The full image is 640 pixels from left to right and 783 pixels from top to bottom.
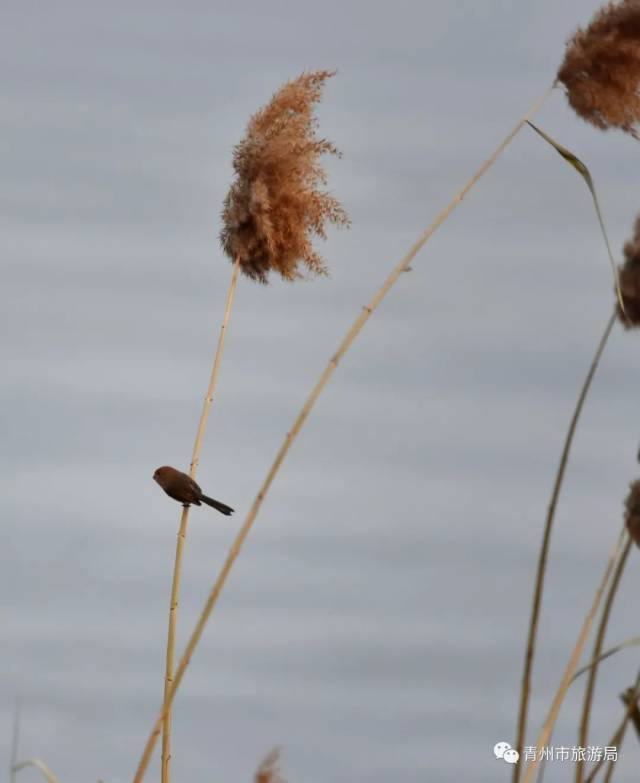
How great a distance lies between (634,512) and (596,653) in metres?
0.35

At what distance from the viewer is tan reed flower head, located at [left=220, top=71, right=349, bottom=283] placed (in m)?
3.91

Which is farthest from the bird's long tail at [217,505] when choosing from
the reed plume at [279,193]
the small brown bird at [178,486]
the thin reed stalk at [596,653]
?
the thin reed stalk at [596,653]

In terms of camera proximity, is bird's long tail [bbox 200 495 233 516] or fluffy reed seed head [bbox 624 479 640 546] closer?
fluffy reed seed head [bbox 624 479 640 546]

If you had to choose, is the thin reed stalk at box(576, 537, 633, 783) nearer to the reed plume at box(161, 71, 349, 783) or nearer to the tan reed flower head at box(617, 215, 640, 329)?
the tan reed flower head at box(617, 215, 640, 329)

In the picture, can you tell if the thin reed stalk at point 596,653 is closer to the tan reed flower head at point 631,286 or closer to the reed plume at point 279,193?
the tan reed flower head at point 631,286

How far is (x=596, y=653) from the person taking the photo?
306 cm

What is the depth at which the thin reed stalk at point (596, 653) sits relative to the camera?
2.91 meters

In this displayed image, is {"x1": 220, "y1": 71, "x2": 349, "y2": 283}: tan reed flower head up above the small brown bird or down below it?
above

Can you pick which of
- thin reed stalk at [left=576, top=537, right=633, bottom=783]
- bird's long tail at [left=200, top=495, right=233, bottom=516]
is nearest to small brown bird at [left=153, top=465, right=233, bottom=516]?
bird's long tail at [left=200, top=495, right=233, bottom=516]

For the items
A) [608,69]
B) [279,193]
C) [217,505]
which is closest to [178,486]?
[217,505]

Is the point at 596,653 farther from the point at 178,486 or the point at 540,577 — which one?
the point at 178,486

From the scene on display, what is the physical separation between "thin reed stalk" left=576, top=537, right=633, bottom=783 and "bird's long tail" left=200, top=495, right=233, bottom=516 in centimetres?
156

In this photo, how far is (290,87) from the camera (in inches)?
158

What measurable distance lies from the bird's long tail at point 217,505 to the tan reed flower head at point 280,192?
0.79 metres
